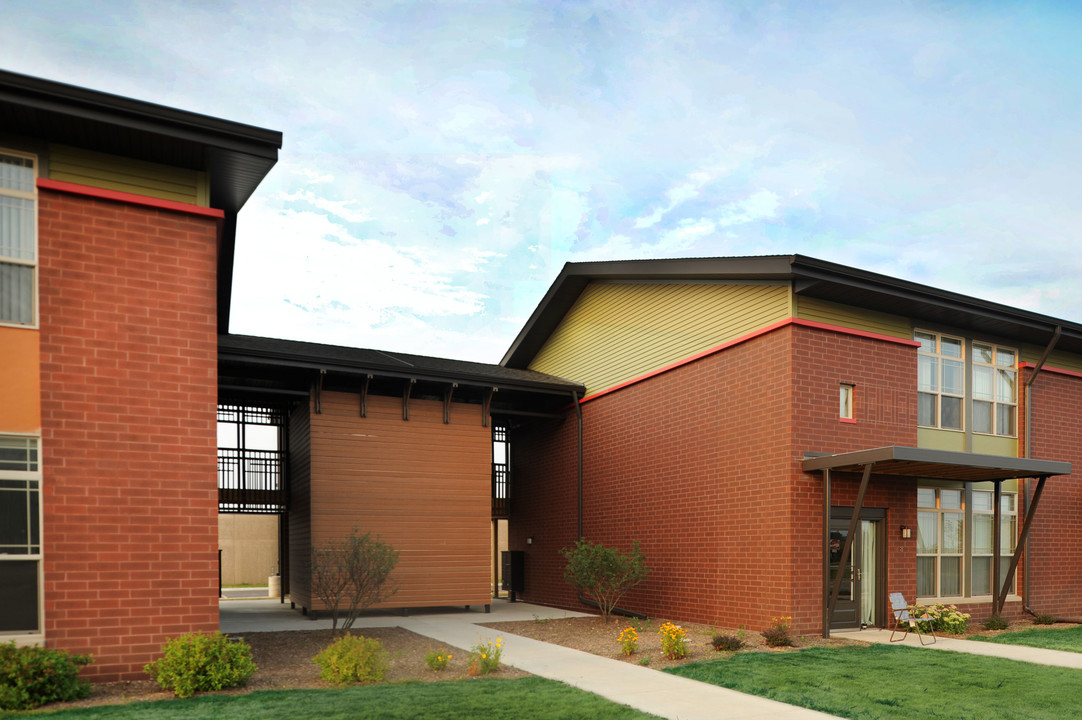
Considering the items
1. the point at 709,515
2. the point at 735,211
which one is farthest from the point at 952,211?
the point at 709,515

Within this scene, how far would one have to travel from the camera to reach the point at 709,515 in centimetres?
1527

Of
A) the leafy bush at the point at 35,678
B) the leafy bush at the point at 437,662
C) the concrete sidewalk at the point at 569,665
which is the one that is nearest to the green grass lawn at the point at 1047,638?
the concrete sidewalk at the point at 569,665

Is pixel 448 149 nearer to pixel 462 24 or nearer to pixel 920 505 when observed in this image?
pixel 462 24

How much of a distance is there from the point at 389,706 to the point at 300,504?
34.9ft

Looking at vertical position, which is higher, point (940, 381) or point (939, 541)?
point (940, 381)

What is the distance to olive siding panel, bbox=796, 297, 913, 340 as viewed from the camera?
13961 millimetres

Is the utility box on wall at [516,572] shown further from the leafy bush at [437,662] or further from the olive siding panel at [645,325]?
the leafy bush at [437,662]

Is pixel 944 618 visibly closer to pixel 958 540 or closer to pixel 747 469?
pixel 958 540

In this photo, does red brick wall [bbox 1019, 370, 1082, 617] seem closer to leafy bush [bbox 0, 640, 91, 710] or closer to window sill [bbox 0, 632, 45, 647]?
leafy bush [bbox 0, 640, 91, 710]

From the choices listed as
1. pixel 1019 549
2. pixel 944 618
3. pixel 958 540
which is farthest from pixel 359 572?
pixel 1019 549

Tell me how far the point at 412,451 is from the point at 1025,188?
18.9 m

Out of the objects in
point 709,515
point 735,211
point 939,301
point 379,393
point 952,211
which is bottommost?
point 709,515

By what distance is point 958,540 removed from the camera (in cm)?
1603

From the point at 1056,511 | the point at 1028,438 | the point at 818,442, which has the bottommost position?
the point at 1056,511
